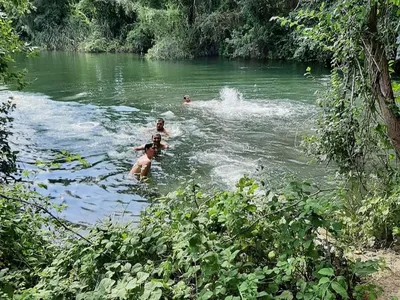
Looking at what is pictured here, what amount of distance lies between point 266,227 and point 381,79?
2361 mm

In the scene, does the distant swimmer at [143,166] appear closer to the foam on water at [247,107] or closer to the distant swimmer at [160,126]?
the distant swimmer at [160,126]

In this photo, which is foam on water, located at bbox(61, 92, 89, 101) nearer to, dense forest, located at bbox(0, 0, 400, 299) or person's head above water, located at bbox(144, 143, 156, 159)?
person's head above water, located at bbox(144, 143, 156, 159)

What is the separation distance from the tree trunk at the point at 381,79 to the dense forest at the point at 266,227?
0.04 ft

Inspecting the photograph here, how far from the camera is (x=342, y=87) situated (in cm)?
514

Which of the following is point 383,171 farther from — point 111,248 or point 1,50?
point 1,50

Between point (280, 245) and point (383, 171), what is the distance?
2.39 m

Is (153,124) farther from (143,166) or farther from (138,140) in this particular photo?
(143,166)

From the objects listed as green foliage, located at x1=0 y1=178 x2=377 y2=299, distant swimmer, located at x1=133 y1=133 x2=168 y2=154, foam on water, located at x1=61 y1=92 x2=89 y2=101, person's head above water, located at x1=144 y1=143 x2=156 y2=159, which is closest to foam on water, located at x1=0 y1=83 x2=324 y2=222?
distant swimmer, located at x1=133 y1=133 x2=168 y2=154

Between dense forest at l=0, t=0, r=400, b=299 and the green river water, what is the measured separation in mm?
1197

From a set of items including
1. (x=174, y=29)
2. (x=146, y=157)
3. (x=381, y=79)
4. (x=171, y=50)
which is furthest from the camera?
(x=174, y=29)

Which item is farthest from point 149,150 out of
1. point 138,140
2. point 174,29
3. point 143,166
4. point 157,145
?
point 174,29

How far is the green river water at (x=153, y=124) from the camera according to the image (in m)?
7.77

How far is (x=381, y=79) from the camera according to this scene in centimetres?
455

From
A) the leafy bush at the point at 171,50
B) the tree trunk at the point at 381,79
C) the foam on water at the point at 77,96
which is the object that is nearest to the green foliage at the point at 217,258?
the tree trunk at the point at 381,79
